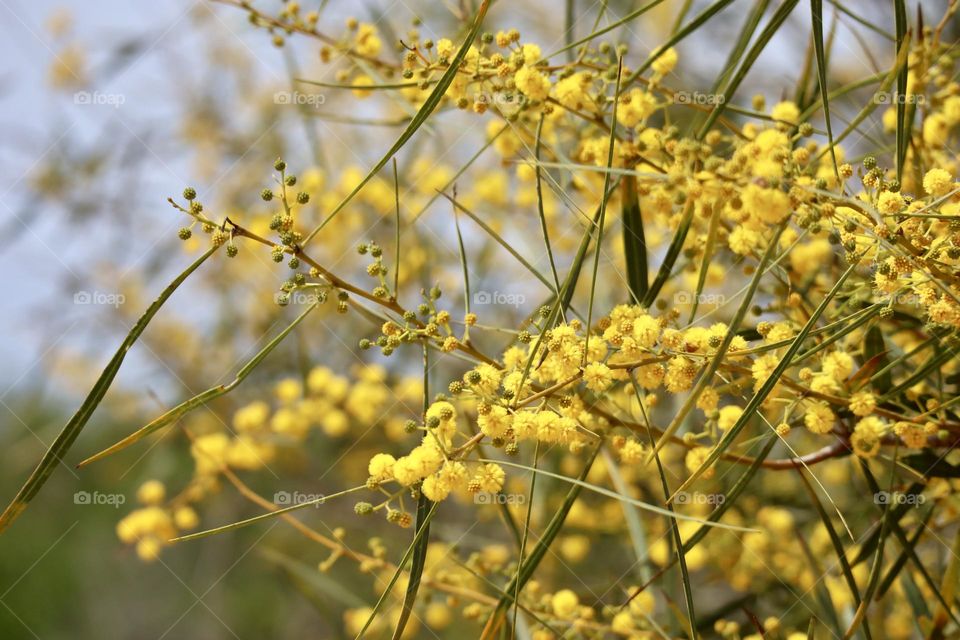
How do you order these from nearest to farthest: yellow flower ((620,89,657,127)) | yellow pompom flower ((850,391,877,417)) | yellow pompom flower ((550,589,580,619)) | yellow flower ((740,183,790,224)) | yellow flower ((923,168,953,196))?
yellow flower ((740,183,790,224))
yellow flower ((923,168,953,196))
yellow pompom flower ((850,391,877,417))
yellow flower ((620,89,657,127))
yellow pompom flower ((550,589,580,619))

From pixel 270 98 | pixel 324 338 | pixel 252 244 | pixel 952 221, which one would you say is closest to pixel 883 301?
pixel 952 221

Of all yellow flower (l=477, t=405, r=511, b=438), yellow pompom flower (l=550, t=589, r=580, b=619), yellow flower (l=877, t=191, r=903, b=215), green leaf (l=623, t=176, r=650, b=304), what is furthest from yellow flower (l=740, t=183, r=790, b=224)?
yellow pompom flower (l=550, t=589, r=580, b=619)

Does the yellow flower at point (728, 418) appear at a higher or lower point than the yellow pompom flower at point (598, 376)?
higher

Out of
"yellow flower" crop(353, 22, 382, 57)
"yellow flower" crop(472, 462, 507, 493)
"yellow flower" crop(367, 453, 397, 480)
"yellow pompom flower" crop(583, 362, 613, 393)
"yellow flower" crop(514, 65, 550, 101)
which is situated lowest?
"yellow flower" crop(367, 453, 397, 480)

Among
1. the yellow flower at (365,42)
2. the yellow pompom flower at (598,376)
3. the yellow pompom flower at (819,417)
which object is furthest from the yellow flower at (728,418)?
the yellow flower at (365,42)

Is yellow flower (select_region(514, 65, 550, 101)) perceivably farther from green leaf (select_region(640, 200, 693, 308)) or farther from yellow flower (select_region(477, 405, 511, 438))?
yellow flower (select_region(477, 405, 511, 438))

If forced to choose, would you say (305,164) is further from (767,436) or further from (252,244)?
(767,436)

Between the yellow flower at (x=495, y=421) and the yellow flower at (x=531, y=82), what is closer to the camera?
the yellow flower at (x=495, y=421)

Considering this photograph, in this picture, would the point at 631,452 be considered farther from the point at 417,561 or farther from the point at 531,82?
the point at 531,82

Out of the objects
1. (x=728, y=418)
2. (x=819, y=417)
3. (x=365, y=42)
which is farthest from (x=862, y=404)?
(x=365, y=42)

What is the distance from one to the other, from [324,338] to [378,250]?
71.4 inches

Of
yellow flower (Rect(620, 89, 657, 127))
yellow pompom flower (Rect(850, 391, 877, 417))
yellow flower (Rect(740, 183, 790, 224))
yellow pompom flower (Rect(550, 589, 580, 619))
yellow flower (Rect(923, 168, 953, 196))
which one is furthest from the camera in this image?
yellow pompom flower (Rect(550, 589, 580, 619))

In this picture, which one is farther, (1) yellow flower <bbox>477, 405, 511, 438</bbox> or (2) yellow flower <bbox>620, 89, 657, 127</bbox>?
(2) yellow flower <bbox>620, 89, 657, 127</bbox>

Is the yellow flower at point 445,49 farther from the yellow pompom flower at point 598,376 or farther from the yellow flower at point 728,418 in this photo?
the yellow flower at point 728,418
